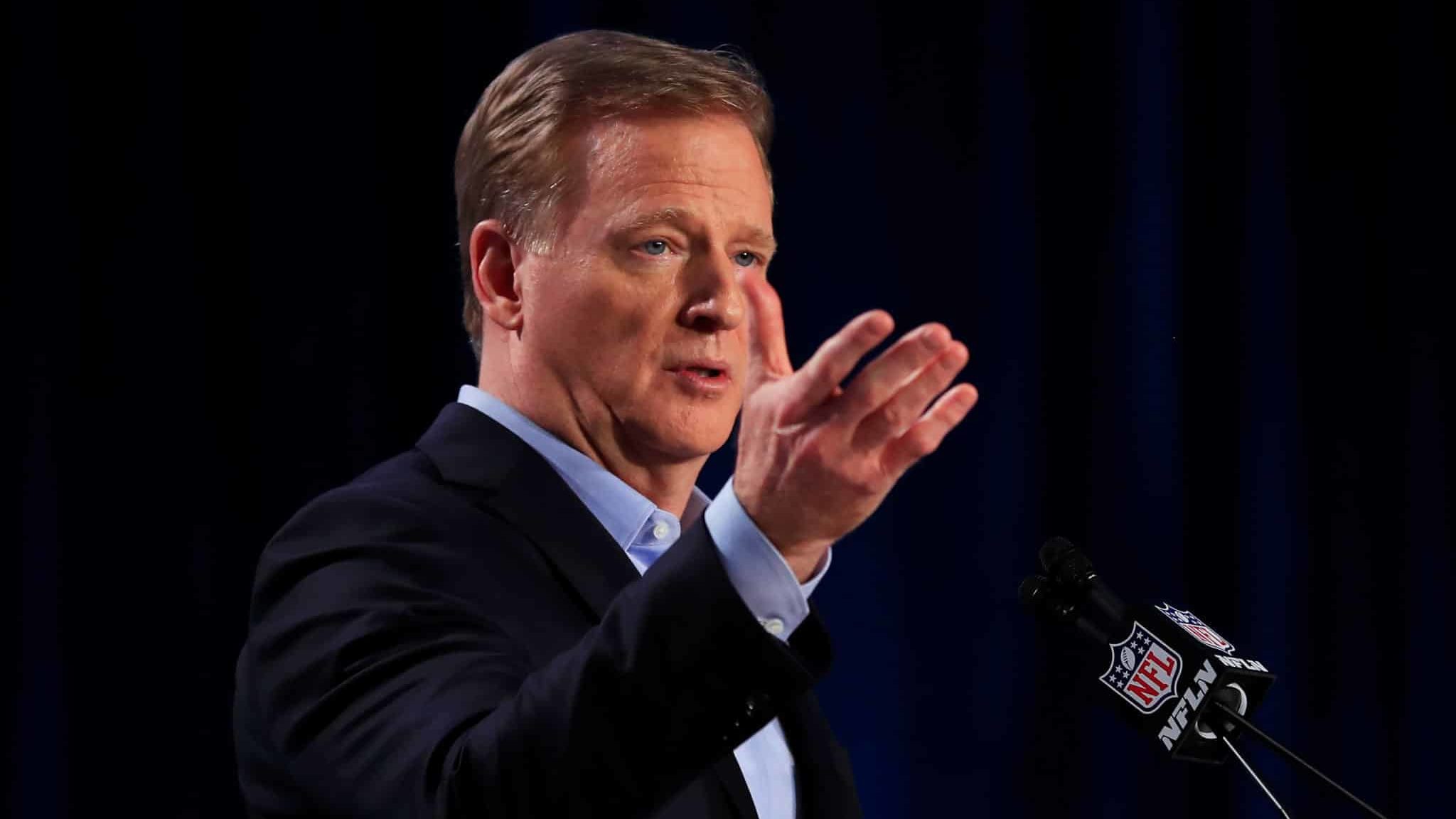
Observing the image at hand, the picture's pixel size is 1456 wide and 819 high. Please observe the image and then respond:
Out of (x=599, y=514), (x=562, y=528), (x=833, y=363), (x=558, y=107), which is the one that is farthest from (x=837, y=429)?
(x=558, y=107)

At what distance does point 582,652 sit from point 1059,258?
1.93 m

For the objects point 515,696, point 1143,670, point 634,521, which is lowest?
point 1143,670

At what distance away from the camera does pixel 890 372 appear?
0.85 meters

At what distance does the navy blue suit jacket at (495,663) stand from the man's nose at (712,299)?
0.66 ft

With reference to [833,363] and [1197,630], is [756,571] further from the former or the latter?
[1197,630]

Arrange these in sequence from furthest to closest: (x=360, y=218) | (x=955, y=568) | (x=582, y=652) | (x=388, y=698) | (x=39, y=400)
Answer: (x=955, y=568), (x=360, y=218), (x=39, y=400), (x=388, y=698), (x=582, y=652)

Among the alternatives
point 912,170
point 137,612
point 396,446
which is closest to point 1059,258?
point 912,170

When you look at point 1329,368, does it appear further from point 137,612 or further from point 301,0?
point 137,612

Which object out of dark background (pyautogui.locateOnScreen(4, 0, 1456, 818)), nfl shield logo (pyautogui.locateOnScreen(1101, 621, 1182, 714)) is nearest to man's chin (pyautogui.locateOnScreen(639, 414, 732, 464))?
nfl shield logo (pyautogui.locateOnScreen(1101, 621, 1182, 714))

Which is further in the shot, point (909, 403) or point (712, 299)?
point (712, 299)

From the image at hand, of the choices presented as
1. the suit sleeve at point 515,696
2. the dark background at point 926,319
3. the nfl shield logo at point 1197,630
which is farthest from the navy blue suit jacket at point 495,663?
the dark background at point 926,319

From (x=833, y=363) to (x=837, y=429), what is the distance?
0.04m

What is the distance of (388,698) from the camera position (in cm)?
107

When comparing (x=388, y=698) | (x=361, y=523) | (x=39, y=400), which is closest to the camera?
(x=388, y=698)
